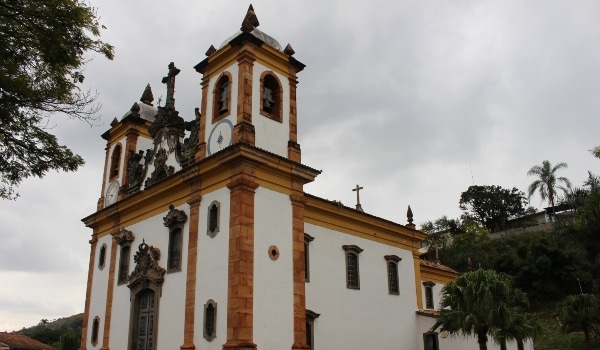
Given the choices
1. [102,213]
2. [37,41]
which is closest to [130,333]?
[102,213]

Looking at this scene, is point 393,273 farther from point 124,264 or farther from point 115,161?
point 115,161

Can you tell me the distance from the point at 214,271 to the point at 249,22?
8256mm

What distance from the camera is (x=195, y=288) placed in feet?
51.9

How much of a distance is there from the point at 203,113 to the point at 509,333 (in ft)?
40.2

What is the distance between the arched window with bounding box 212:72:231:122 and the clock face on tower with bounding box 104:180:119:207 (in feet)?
23.8

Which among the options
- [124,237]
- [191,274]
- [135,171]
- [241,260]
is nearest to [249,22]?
[135,171]

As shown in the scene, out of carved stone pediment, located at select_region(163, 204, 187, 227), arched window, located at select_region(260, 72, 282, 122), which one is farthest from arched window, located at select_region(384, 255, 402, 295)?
carved stone pediment, located at select_region(163, 204, 187, 227)

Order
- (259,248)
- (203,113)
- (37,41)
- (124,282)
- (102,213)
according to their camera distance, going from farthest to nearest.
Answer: (102,213), (124,282), (203,113), (259,248), (37,41)

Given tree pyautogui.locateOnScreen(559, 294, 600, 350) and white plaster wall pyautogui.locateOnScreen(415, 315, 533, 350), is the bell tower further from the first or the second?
tree pyautogui.locateOnScreen(559, 294, 600, 350)

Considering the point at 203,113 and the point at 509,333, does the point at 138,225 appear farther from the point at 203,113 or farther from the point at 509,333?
the point at 509,333

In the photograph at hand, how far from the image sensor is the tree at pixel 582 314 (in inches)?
1016

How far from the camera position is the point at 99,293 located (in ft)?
69.3

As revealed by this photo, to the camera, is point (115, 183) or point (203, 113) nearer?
point (203, 113)

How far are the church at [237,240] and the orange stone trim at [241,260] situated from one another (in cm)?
3
